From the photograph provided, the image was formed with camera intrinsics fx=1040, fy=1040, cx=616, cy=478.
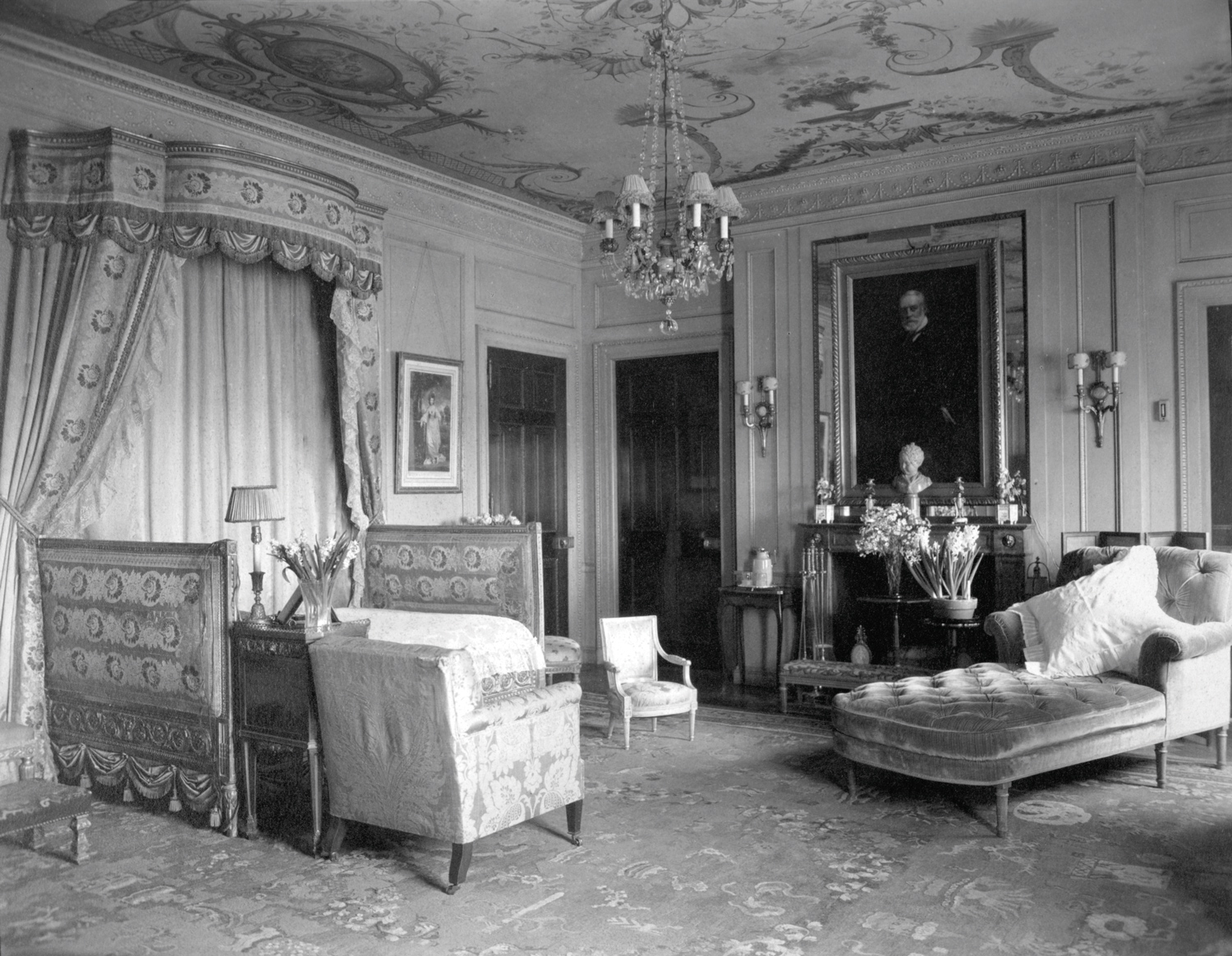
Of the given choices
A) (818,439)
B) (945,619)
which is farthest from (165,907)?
(818,439)

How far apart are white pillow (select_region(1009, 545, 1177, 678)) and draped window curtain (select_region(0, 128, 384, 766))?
462 centimetres

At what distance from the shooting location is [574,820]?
426 cm

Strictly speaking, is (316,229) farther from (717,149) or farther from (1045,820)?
(1045,820)

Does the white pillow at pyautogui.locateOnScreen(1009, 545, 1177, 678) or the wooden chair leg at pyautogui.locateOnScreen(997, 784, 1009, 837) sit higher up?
the white pillow at pyautogui.locateOnScreen(1009, 545, 1177, 678)

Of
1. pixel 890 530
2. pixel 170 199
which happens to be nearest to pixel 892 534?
pixel 890 530

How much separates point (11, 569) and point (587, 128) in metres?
4.26

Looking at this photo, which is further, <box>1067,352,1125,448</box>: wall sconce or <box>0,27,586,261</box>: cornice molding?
<box>1067,352,1125,448</box>: wall sconce

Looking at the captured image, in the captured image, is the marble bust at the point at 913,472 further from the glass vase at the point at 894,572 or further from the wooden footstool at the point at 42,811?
the wooden footstool at the point at 42,811

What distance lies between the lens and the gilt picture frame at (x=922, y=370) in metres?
7.29

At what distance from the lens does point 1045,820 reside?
4.47 meters

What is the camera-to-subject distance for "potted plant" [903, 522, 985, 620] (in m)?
6.62

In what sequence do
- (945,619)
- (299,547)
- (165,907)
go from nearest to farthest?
(165,907) < (299,547) < (945,619)

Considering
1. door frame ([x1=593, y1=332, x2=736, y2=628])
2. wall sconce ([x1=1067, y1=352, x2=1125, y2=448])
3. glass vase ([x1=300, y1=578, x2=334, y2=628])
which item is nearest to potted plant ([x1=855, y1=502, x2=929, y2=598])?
wall sconce ([x1=1067, y1=352, x2=1125, y2=448])

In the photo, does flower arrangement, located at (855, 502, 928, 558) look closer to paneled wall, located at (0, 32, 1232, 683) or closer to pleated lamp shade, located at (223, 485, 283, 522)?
paneled wall, located at (0, 32, 1232, 683)
